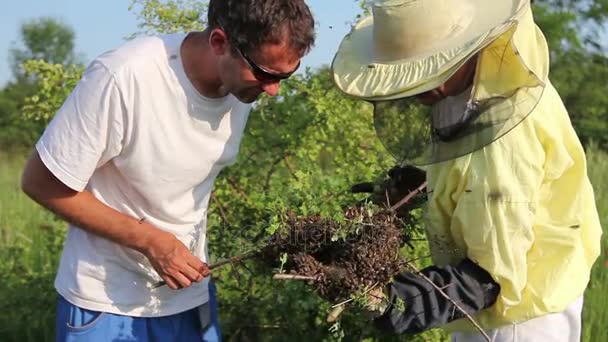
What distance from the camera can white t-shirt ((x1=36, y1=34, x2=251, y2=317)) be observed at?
2613mm

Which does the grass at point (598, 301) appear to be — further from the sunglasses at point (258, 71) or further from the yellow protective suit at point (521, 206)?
the sunglasses at point (258, 71)

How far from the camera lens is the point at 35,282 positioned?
5059 millimetres

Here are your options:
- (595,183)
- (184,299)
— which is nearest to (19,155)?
(595,183)

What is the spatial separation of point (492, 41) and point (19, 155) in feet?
44.1

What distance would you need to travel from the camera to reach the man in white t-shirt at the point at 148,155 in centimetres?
262

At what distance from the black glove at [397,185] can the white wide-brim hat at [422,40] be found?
17.7 inches

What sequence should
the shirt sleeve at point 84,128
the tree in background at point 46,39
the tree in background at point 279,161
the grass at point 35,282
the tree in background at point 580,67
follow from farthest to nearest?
1. the tree in background at point 46,39
2. the tree in background at point 580,67
3. the grass at point 35,282
4. the tree in background at point 279,161
5. the shirt sleeve at point 84,128

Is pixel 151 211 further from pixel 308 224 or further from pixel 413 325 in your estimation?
pixel 413 325

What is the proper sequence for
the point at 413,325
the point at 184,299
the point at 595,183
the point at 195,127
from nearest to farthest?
the point at 413,325 < the point at 195,127 < the point at 184,299 < the point at 595,183

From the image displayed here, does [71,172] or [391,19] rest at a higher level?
[391,19]

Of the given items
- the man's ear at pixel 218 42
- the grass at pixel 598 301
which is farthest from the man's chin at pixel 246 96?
the grass at pixel 598 301

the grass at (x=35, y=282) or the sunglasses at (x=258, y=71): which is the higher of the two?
the sunglasses at (x=258, y=71)

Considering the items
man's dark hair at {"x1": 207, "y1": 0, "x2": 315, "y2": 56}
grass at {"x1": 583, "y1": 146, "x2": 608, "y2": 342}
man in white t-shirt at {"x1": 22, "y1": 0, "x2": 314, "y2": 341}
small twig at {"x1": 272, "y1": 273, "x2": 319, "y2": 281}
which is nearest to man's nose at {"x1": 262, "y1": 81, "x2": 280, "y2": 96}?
man in white t-shirt at {"x1": 22, "y1": 0, "x2": 314, "y2": 341}

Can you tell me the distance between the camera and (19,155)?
573 inches
